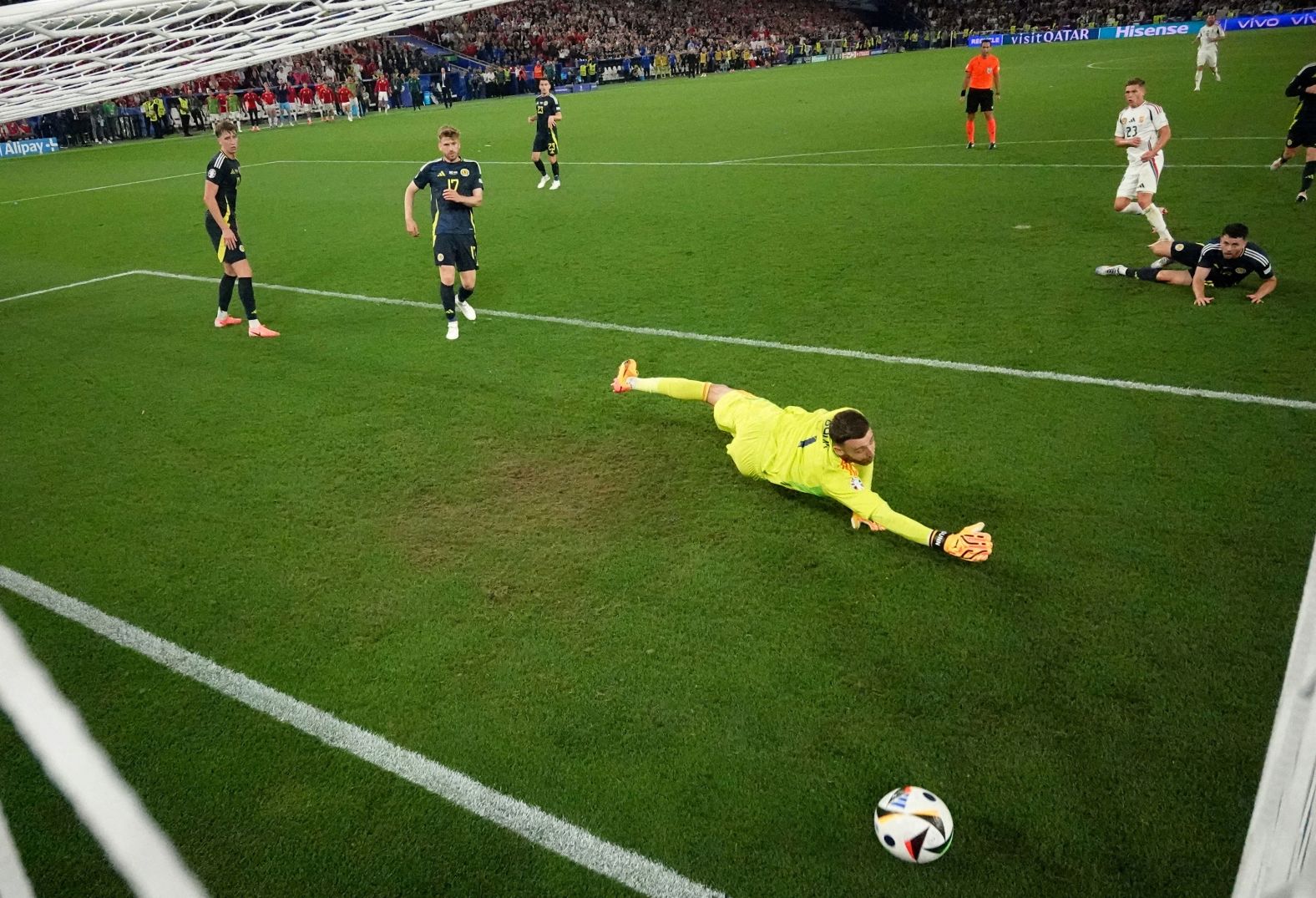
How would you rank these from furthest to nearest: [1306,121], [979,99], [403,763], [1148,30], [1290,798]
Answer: [1148,30] < [979,99] < [1306,121] < [403,763] < [1290,798]

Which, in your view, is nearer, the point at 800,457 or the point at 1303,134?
the point at 800,457

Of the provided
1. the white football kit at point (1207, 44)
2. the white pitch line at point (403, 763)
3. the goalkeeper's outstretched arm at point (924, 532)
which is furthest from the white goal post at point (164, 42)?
the white football kit at point (1207, 44)

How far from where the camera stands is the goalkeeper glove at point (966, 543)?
4543mm

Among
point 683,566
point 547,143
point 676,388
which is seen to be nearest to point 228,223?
point 676,388

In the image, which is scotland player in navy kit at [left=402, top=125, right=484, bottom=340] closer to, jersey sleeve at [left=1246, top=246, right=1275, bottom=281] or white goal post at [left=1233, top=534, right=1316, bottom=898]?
white goal post at [left=1233, top=534, right=1316, bottom=898]

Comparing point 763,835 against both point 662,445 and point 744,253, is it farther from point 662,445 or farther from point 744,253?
point 744,253

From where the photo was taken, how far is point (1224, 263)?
26.3ft

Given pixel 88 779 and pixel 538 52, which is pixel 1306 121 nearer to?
pixel 88 779

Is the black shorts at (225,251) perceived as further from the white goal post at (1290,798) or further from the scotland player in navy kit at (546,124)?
the white goal post at (1290,798)

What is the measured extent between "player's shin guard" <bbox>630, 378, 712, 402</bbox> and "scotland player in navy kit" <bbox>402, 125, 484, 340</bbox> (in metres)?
3.02

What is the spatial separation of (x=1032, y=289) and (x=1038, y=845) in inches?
275

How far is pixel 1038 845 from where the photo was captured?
123 inches

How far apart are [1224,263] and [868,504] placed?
5.67 m

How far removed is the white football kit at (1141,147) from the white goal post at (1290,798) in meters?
7.18
